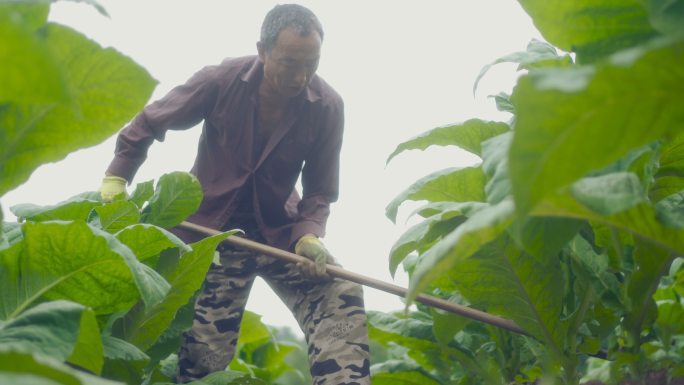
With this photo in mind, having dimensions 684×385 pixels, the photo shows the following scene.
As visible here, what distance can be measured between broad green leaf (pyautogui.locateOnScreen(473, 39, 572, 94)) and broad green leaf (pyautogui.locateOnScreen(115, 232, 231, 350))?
810 millimetres

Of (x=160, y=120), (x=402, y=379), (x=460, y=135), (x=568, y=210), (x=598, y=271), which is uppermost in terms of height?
(x=160, y=120)

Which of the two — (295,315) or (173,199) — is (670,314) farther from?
(173,199)

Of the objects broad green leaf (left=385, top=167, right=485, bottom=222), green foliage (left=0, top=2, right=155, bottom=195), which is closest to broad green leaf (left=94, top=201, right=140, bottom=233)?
broad green leaf (left=385, top=167, right=485, bottom=222)

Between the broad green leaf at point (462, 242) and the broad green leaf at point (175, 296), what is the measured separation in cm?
103

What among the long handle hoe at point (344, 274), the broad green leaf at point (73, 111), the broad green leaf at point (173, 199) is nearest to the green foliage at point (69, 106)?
the broad green leaf at point (73, 111)

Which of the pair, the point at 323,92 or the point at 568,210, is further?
the point at 323,92

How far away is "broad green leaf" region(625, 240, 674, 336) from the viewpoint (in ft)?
8.40

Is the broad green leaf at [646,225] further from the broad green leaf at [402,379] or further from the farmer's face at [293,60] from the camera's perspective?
the farmer's face at [293,60]

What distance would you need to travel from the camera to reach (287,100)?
412cm

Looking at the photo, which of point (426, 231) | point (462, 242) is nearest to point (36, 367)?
point (462, 242)

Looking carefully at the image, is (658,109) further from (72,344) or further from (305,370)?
(305,370)

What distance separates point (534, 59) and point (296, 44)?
151 cm

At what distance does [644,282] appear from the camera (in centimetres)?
268

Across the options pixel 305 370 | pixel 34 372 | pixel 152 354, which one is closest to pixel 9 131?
pixel 34 372
